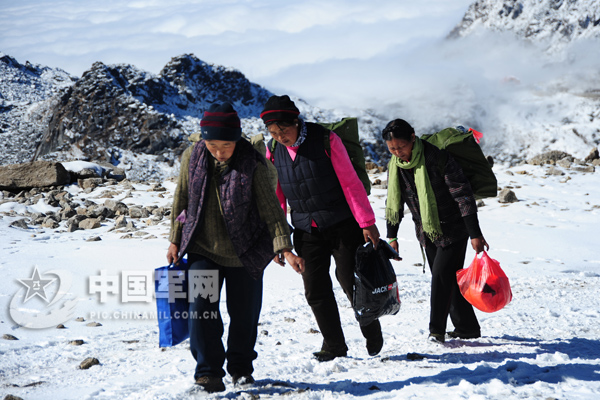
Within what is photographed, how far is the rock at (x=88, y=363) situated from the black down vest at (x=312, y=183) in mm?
1688

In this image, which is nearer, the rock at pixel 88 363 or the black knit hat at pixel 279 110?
the black knit hat at pixel 279 110

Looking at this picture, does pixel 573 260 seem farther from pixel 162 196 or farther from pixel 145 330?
pixel 162 196

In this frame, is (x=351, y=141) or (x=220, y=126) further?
(x=351, y=141)

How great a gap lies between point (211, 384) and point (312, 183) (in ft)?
4.85

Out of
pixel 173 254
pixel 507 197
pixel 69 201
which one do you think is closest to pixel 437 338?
pixel 173 254

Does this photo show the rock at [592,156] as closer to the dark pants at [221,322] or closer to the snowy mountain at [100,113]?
the dark pants at [221,322]

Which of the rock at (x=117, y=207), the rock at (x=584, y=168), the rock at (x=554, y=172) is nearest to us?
the rock at (x=117, y=207)

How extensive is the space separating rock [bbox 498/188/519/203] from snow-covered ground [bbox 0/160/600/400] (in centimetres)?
330

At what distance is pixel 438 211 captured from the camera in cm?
436

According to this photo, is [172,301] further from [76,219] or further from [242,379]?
[76,219]

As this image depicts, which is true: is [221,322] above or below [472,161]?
below

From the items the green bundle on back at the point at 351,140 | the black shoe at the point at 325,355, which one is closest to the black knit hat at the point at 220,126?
the green bundle on back at the point at 351,140

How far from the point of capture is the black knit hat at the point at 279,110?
374 centimetres

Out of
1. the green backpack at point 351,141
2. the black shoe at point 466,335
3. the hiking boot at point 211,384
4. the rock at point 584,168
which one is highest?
the green backpack at point 351,141
